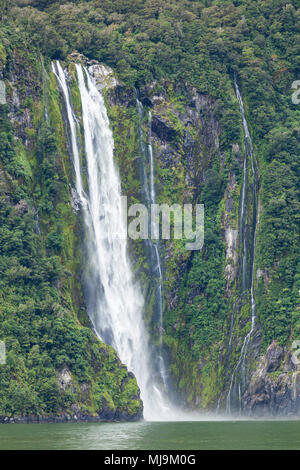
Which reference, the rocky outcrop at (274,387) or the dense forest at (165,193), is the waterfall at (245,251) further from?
the rocky outcrop at (274,387)

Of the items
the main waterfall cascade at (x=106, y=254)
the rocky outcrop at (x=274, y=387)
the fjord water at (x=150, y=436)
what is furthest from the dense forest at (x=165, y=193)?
the fjord water at (x=150, y=436)

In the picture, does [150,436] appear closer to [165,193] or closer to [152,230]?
[152,230]

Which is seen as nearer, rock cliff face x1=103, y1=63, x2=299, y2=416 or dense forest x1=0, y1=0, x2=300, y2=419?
dense forest x1=0, y1=0, x2=300, y2=419

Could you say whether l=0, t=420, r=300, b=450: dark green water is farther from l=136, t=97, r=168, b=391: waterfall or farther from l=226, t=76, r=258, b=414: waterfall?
l=136, t=97, r=168, b=391: waterfall

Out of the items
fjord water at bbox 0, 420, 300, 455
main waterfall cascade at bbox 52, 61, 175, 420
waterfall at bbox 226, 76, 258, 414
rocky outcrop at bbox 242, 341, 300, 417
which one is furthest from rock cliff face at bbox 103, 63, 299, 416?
fjord water at bbox 0, 420, 300, 455

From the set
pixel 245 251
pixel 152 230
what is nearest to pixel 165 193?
pixel 152 230
